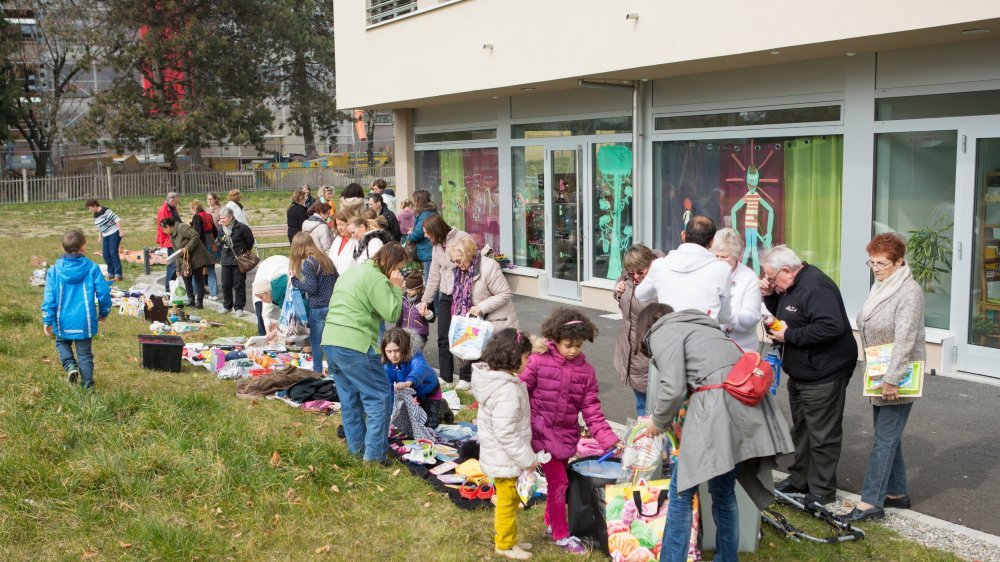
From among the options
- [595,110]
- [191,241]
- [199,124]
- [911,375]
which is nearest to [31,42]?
[199,124]

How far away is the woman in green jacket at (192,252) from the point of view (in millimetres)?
15688

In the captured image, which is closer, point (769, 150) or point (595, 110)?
point (769, 150)

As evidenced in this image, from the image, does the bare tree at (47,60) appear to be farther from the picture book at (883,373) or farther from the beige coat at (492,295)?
the picture book at (883,373)

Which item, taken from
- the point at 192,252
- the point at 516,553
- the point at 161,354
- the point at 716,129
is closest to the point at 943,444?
the point at 516,553

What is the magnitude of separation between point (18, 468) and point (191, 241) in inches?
374

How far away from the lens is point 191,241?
51.4 feet

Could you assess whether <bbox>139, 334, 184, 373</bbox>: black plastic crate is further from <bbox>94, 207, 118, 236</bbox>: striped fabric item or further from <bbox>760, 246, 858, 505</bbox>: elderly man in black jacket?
<bbox>94, 207, 118, 236</bbox>: striped fabric item

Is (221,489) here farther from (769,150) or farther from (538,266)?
(538,266)

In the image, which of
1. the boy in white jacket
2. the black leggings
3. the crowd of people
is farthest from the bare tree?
the boy in white jacket

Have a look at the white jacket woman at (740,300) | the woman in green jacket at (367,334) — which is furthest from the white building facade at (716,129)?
the woman in green jacket at (367,334)

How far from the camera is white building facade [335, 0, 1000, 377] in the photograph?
9734 millimetres

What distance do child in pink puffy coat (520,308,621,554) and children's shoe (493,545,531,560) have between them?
26 cm

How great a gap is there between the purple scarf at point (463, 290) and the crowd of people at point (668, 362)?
19mm

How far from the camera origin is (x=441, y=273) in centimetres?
997
